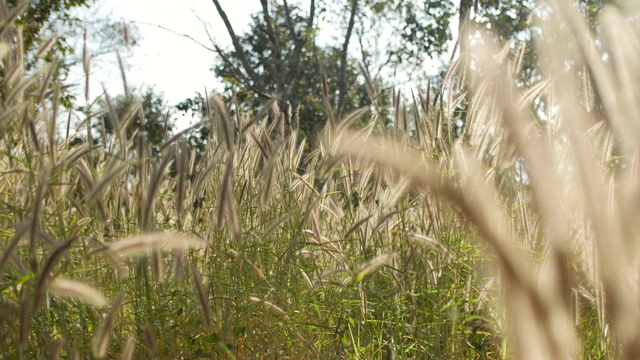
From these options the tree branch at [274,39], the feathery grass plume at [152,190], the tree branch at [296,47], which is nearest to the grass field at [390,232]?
the feathery grass plume at [152,190]

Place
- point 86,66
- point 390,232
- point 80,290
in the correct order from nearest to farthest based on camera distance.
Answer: point 80,290 → point 86,66 → point 390,232

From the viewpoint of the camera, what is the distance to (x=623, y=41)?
2.29 feet

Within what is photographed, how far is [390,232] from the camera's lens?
2.14 m

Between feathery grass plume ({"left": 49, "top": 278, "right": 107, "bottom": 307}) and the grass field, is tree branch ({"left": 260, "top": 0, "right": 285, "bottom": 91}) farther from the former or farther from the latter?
feathery grass plume ({"left": 49, "top": 278, "right": 107, "bottom": 307})

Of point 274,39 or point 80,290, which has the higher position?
point 274,39

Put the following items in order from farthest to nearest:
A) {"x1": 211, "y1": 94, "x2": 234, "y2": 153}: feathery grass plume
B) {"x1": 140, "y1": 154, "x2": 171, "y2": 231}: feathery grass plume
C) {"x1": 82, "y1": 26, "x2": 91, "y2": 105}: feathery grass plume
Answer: {"x1": 82, "y1": 26, "x2": 91, "y2": 105}: feathery grass plume → {"x1": 211, "y1": 94, "x2": 234, "y2": 153}: feathery grass plume → {"x1": 140, "y1": 154, "x2": 171, "y2": 231}: feathery grass plume

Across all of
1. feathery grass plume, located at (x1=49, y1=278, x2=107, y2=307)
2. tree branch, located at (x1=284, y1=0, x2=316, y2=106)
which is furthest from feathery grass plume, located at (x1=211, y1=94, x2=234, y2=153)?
tree branch, located at (x1=284, y1=0, x2=316, y2=106)

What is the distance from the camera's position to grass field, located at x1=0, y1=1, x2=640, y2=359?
604mm

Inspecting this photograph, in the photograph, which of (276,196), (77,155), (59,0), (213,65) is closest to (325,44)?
(213,65)

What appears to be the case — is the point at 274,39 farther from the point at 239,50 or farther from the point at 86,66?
the point at 86,66

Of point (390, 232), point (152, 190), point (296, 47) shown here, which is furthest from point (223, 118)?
point (296, 47)

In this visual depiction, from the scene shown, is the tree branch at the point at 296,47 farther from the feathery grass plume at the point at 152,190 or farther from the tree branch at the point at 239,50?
the feathery grass plume at the point at 152,190

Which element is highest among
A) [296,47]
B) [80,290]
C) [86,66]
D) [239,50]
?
[296,47]

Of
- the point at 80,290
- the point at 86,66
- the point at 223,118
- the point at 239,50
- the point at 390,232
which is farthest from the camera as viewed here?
the point at 239,50
